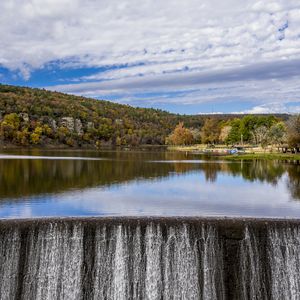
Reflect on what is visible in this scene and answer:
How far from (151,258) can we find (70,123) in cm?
12106

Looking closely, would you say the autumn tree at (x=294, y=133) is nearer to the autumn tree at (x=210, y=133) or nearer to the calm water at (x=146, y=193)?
the calm water at (x=146, y=193)

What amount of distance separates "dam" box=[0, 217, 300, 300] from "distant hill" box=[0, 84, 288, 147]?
321 feet

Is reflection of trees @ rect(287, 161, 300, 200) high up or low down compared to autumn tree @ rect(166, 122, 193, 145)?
down

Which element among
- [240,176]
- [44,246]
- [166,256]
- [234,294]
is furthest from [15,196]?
[240,176]

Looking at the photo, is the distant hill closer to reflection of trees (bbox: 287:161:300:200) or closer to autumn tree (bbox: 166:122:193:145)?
autumn tree (bbox: 166:122:193:145)

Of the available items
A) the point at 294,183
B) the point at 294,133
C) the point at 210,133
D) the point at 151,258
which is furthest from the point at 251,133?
the point at 151,258

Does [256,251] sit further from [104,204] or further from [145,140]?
[145,140]

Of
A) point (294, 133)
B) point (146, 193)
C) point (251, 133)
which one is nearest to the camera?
point (146, 193)

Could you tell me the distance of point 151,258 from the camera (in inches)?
515

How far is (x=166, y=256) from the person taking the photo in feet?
43.0

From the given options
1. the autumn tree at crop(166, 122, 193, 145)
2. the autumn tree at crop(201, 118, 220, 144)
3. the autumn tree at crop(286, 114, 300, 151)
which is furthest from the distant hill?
the autumn tree at crop(286, 114, 300, 151)

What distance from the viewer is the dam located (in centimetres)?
1271

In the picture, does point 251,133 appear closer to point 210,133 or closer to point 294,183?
point 210,133

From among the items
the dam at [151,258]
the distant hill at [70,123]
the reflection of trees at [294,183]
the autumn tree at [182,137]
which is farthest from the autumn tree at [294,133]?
the distant hill at [70,123]
